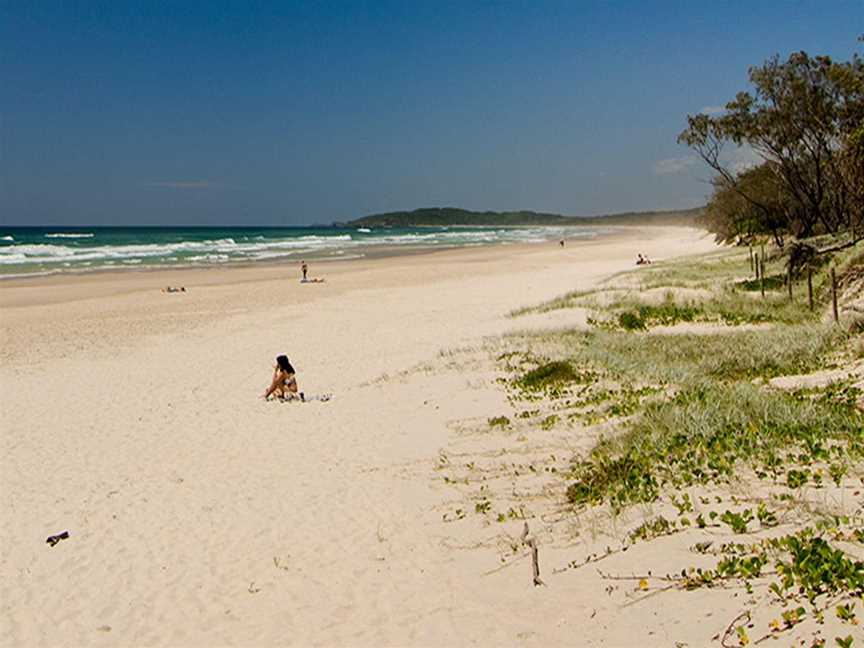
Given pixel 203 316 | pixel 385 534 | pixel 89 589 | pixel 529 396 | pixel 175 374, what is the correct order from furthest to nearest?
pixel 203 316 → pixel 175 374 → pixel 529 396 → pixel 385 534 → pixel 89 589

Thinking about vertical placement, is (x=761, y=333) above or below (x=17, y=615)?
above

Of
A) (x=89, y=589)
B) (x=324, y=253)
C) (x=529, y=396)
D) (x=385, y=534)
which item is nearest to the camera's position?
(x=89, y=589)

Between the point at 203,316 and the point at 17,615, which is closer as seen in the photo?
the point at 17,615

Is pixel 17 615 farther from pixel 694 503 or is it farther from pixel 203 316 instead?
pixel 203 316

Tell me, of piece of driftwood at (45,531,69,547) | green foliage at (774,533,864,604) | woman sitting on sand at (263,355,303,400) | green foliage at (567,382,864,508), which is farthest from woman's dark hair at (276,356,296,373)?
green foliage at (774,533,864,604)

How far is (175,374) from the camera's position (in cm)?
1808

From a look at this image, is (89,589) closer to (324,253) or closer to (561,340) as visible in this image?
(561,340)

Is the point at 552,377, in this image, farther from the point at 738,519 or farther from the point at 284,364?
the point at 738,519

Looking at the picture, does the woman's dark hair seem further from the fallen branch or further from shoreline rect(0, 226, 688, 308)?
shoreline rect(0, 226, 688, 308)

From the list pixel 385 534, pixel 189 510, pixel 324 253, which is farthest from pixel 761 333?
pixel 324 253

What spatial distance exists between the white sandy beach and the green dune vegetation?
25.0 inches

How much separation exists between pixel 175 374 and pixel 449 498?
11.4 metres

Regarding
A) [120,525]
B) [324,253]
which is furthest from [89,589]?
[324,253]

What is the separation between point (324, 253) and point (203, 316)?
49.6 metres
